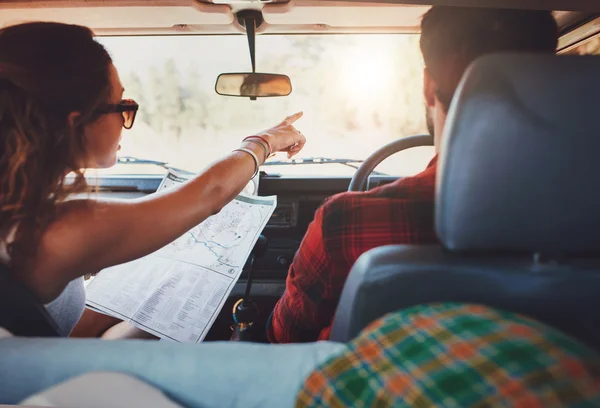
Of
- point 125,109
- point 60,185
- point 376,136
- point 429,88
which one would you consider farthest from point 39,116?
point 376,136

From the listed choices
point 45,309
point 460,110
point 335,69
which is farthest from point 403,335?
point 335,69

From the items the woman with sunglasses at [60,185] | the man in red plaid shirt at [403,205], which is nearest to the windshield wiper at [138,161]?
the woman with sunglasses at [60,185]

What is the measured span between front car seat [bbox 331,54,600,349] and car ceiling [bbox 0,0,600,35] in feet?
4.04

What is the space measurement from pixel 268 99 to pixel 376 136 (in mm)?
545

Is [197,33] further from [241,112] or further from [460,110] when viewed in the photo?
[460,110]

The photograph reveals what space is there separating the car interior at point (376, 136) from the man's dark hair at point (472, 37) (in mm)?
46

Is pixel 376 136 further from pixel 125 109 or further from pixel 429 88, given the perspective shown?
pixel 125 109

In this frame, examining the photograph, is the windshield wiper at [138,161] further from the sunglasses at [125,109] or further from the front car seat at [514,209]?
the front car seat at [514,209]

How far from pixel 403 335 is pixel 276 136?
3.50 ft

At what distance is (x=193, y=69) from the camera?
96.4 inches

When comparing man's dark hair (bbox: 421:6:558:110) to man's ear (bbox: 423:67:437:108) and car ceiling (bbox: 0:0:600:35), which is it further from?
car ceiling (bbox: 0:0:600:35)

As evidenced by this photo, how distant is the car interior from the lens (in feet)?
3.17

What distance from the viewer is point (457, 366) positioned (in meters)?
0.81

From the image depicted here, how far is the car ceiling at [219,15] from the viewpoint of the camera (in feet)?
6.89
